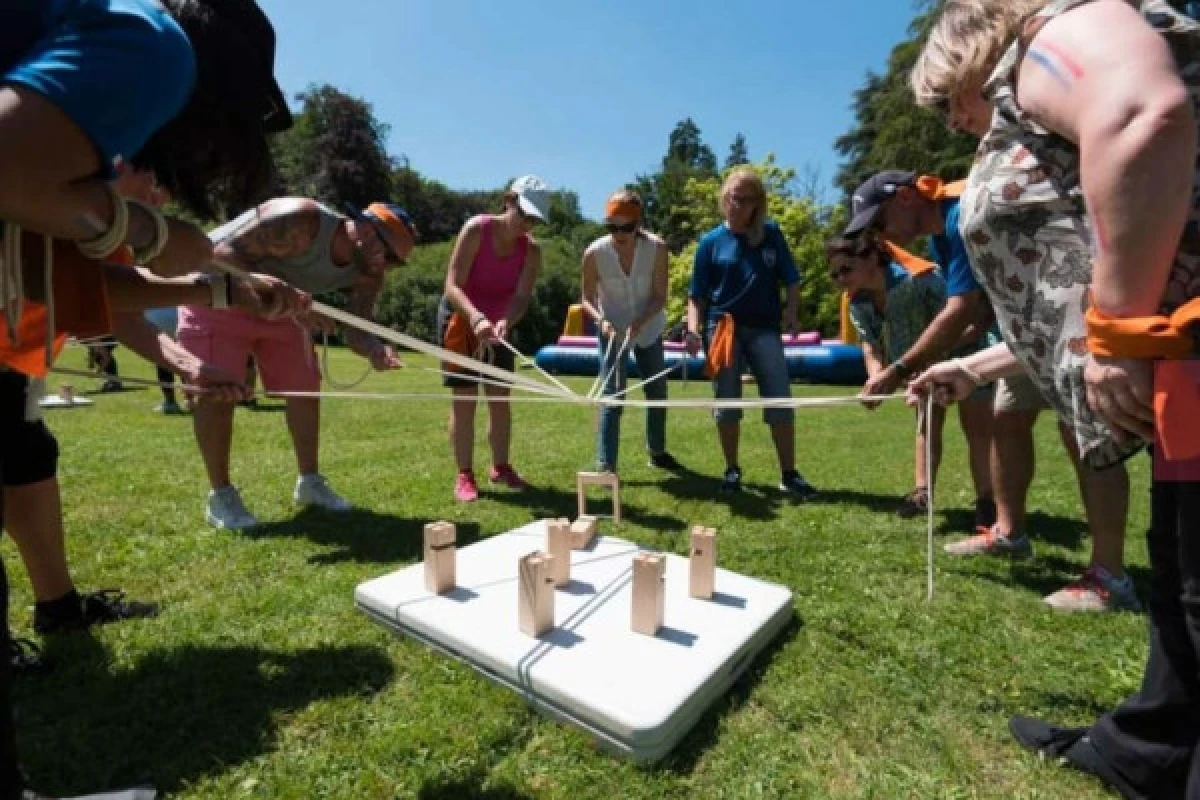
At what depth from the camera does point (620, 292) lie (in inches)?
206

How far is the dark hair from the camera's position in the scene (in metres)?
1.38

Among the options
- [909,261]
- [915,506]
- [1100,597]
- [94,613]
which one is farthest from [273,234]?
[1100,597]

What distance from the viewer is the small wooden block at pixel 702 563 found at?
2.67 m

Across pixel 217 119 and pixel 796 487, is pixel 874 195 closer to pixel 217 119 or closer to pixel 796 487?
pixel 796 487

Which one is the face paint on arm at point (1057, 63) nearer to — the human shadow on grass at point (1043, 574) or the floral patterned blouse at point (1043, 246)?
the floral patterned blouse at point (1043, 246)

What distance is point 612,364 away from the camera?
510cm

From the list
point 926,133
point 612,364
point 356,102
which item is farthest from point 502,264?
point 356,102

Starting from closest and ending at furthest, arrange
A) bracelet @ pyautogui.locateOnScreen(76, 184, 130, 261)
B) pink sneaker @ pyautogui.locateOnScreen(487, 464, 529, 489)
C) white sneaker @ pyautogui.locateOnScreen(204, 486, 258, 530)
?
bracelet @ pyautogui.locateOnScreen(76, 184, 130, 261)
white sneaker @ pyautogui.locateOnScreen(204, 486, 258, 530)
pink sneaker @ pyautogui.locateOnScreen(487, 464, 529, 489)

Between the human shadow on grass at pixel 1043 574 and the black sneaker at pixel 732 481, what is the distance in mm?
1724

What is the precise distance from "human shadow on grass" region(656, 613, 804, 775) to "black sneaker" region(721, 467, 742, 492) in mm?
2347

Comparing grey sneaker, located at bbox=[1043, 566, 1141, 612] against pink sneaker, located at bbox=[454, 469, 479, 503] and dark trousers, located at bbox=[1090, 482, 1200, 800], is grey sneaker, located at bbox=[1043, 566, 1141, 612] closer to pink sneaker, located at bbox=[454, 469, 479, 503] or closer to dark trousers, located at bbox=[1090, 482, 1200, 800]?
dark trousers, located at bbox=[1090, 482, 1200, 800]

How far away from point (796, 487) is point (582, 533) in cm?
223

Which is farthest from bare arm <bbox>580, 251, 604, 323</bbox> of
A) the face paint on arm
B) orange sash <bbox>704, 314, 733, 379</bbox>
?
the face paint on arm

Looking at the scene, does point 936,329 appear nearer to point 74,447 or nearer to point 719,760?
point 719,760
